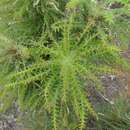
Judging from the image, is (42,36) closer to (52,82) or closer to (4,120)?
(52,82)

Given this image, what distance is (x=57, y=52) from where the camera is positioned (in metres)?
1.52

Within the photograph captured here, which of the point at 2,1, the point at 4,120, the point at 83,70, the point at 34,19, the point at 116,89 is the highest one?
the point at 2,1

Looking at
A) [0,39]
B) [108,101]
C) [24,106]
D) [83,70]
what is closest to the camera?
[83,70]

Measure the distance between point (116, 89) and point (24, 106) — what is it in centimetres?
77

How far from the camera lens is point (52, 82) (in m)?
1.53

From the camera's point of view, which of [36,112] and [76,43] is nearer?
[76,43]

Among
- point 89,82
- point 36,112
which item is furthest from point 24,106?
point 89,82

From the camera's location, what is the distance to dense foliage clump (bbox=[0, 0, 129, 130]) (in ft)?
4.96

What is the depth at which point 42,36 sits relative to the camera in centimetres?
166

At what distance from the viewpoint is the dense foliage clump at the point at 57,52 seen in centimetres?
151

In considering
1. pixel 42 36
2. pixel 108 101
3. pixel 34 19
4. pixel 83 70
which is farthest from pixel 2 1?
pixel 108 101

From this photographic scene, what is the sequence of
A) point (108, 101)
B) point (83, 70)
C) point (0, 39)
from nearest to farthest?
point (83, 70) → point (0, 39) → point (108, 101)

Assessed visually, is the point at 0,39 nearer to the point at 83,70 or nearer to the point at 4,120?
the point at 83,70

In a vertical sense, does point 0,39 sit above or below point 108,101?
above
